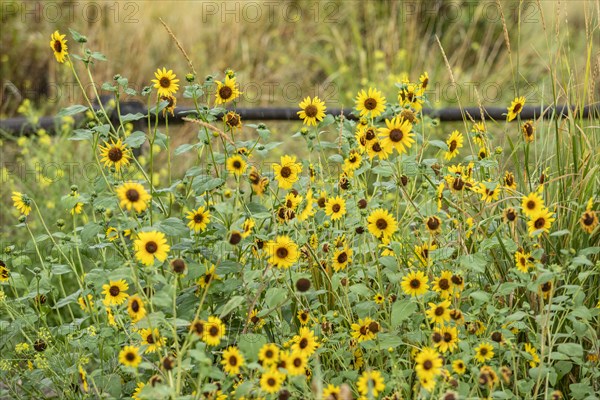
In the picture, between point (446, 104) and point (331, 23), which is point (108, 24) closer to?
point (331, 23)

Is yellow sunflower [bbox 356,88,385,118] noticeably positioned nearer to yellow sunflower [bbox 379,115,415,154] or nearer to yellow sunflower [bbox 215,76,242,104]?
yellow sunflower [bbox 379,115,415,154]

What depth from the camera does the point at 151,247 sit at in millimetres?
2066

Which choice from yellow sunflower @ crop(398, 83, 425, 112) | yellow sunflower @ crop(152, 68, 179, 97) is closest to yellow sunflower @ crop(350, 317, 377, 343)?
yellow sunflower @ crop(398, 83, 425, 112)

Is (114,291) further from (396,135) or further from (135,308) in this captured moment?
(396,135)

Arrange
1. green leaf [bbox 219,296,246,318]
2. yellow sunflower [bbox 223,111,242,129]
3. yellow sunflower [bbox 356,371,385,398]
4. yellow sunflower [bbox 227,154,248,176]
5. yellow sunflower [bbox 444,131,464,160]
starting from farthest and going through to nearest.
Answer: yellow sunflower [bbox 444,131,464,160]
yellow sunflower [bbox 223,111,242,129]
yellow sunflower [bbox 227,154,248,176]
green leaf [bbox 219,296,246,318]
yellow sunflower [bbox 356,371,385,398]

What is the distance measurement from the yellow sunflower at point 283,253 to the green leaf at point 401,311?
0.30 meters

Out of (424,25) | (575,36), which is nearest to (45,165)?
(424,25)

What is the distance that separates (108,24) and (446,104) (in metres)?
2.73

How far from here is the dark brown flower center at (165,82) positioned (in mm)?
2365

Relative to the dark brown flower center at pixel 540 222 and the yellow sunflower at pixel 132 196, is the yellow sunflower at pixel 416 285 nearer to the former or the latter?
the dark brown flower center at pixel 540 222

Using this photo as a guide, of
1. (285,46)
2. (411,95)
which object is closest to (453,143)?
(411,95)

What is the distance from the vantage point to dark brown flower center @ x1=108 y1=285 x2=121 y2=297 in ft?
7.37

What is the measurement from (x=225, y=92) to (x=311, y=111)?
29 centimetres

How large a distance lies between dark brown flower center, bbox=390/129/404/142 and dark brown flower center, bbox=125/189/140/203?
0.70 metres
